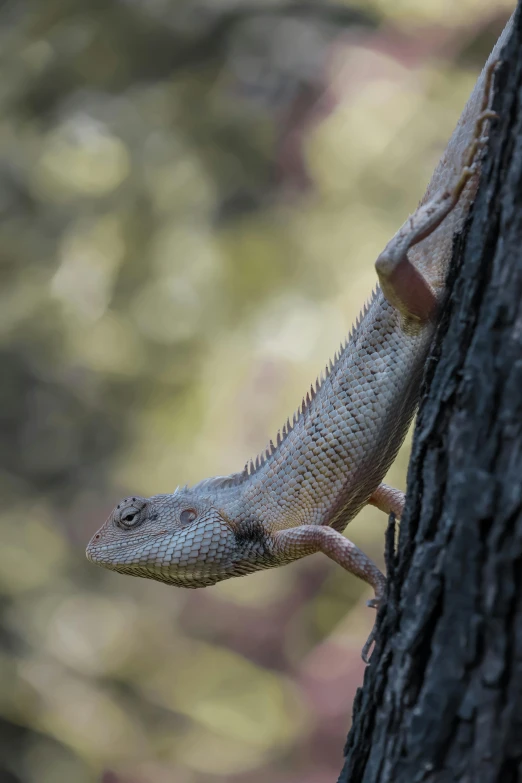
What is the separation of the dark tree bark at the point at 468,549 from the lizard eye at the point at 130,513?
49.5 inches

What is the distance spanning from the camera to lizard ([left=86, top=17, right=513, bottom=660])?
7.20 ft

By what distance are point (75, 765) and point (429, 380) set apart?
6.00 metres

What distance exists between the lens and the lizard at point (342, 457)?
2.19 meters

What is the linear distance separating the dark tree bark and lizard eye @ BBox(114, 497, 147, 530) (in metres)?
1.26

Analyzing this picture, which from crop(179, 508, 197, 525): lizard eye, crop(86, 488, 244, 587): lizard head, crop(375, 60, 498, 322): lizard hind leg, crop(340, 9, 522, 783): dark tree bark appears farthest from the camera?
crop(179, 508, 197, 525): lizard eye

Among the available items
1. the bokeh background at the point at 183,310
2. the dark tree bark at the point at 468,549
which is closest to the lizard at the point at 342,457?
the dark tree bark at the point at 468,549

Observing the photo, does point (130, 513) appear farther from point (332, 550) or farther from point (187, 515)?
point (332, 550)

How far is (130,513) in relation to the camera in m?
2.86

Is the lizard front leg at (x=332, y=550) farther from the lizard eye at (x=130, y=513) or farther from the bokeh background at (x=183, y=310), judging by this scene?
the bokeh background at (x=183, y=310)

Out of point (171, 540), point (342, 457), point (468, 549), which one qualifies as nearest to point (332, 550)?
point (342, 457)

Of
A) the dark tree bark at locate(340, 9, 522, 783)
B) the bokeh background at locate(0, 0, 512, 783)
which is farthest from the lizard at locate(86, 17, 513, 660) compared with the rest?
the bokeh background at locate(0, 0, 512, 783)

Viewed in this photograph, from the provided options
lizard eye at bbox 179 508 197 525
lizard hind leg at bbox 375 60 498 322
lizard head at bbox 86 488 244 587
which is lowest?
lizard head at bbox 86 488 244 587

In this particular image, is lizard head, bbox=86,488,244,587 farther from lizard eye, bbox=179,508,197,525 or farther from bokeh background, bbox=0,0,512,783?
bokeh background, bbox=0,0,512,783

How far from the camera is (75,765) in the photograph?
256 inches
